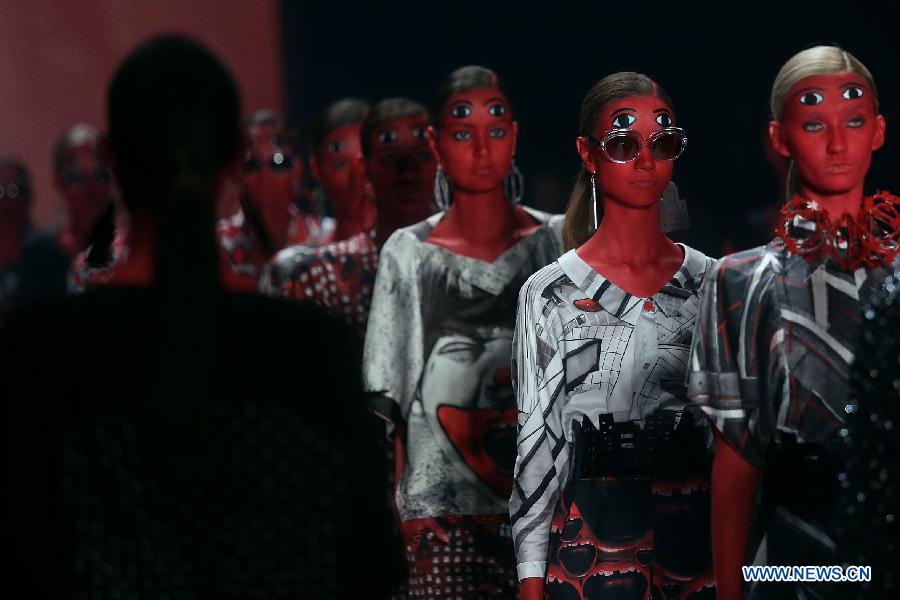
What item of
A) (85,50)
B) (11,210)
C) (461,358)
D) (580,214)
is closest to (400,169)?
(461,358)

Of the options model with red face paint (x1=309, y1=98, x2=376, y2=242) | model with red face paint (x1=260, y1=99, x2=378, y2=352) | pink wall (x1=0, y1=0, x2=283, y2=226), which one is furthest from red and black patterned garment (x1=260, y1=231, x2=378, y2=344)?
pink wall (x1=0, y1=0, x2=283, y2=226)

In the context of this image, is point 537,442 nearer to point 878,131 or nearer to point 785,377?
point 785,377

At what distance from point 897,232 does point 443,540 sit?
4.73 ft

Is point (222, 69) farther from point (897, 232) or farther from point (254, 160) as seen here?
point (254, 160)

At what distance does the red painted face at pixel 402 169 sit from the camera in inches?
158

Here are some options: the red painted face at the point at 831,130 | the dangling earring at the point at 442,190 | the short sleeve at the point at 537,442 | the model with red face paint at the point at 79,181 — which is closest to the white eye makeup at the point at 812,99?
the red painted face at the point at 831,130

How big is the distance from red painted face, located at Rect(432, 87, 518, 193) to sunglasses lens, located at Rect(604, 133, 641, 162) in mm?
653

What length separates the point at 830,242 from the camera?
2477 millimetres

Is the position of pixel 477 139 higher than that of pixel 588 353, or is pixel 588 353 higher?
pixel 477 139

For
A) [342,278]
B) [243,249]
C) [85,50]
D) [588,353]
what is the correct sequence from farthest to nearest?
[85,50]
[243,249]
[342,278]
[588,353]

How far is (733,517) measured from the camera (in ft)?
8.07

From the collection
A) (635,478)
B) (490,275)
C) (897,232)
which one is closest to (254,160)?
(490,275)

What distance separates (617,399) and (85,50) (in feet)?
14.9

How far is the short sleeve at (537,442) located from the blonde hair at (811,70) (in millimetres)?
572
